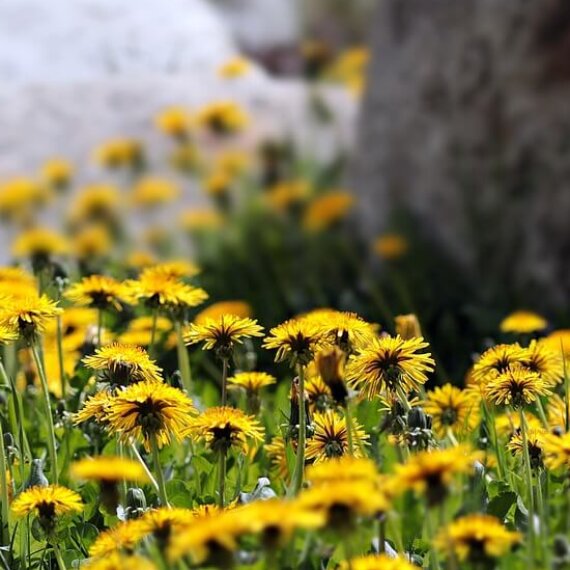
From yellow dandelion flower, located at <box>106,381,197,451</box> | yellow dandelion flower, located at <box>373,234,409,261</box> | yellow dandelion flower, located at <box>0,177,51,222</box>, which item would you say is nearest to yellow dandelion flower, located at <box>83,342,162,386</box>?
yellow dandelion flower, located at <box>106,381,197,451</box>

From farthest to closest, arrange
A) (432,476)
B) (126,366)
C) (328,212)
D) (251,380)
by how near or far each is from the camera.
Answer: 1. (328,212)
2. (251,380)
3. (126,366)
4. (432,476)

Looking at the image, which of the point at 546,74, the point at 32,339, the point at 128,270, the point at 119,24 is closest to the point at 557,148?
the point at 546,74

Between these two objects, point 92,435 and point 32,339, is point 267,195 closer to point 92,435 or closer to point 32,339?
point 92,435

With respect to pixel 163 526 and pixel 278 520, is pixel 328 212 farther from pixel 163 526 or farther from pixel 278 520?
pixel 278 520

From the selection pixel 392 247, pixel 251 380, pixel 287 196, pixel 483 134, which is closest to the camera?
pixel 251 380

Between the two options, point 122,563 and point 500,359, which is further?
point 500,359

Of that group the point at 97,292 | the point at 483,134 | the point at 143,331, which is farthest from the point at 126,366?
the point at 483,134

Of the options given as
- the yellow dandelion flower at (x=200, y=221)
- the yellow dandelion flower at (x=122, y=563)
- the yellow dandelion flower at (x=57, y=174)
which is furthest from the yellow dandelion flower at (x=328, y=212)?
the yellow dandelion flower at (x=122, y=563)
